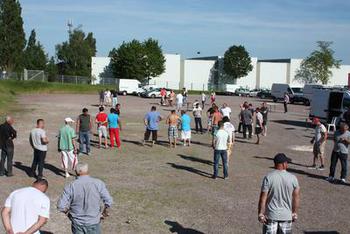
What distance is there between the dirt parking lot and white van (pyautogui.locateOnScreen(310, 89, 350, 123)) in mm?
7273

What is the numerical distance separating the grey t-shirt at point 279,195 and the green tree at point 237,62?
81.2 m

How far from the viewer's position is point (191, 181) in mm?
14172

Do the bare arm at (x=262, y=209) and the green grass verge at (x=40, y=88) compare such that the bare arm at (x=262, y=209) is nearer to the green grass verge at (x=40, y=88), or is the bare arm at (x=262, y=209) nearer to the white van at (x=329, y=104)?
the white van at (x=329, y=104)

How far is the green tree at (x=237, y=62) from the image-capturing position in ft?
287

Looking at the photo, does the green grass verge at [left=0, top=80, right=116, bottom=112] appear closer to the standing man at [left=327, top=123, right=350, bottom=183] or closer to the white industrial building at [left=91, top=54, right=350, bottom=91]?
the white industrial building at [left=91, top=54, right=350, bottom=91]

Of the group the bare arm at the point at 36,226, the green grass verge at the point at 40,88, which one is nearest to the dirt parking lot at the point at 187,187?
the bare arm at the point at 36,226

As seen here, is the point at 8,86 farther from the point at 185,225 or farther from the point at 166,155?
the point at 185,225

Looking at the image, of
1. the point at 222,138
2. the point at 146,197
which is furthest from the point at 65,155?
the point at 222,138

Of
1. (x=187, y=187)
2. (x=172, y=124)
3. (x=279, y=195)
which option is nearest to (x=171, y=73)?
(x=172, y=124)

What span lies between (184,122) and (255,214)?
9.88 metres

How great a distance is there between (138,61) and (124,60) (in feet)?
7.87

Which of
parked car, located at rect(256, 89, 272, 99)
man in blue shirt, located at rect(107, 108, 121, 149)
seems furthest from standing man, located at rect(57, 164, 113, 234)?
parked car, located at rect(256, 89, 272, 99)

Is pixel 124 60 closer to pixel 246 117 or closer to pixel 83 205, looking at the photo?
pixel 246 117

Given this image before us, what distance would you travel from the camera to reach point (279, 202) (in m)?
7.06
